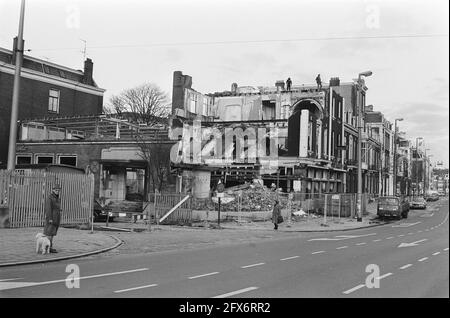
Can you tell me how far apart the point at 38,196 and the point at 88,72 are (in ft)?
118

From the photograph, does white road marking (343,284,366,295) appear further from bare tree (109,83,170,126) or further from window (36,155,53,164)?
bare tree (109,83,170,126)

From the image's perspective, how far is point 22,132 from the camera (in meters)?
42.6

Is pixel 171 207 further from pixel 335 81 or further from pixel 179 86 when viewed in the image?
pixel 335 81

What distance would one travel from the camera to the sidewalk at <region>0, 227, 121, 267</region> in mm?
12469

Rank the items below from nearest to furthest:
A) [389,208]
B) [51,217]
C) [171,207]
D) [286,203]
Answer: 1. [51,217]
2. [171,207]
3. [286,203]
4. [389,208]

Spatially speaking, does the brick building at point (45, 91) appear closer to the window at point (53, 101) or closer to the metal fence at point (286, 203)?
the window at point (53, 101)

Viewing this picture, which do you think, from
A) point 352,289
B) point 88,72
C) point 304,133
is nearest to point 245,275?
point 352,289

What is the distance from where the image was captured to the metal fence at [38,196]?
19.1 metres

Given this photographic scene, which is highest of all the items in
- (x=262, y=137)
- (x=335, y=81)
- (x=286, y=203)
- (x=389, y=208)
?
(x=335, y=81)

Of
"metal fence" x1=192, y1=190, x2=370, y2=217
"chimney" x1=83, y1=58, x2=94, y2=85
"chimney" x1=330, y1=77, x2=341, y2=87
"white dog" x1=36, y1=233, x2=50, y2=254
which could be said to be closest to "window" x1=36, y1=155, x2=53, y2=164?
"chimney" x1=83, y1=58, x2=94, y2=85

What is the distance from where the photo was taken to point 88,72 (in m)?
53.7

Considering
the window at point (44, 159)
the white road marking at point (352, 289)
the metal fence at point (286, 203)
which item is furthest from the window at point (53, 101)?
the white road marking at point (352, 289)
